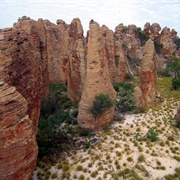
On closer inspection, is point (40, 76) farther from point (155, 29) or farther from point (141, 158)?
point (155, 29)

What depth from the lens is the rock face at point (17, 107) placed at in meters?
8.44

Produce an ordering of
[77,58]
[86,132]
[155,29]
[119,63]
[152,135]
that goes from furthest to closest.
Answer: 1. [155,29]
2. [119,63]
3. [77,58]
4. [86,132]
5. [152,135]

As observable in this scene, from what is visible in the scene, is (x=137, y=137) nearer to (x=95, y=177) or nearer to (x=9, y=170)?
(x=95, y=177)

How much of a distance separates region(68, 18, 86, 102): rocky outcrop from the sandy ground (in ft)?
19.4

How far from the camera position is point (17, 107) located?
28.9ft

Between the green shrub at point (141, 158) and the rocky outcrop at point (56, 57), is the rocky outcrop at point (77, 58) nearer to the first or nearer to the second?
the rocky outcrop at point (56, 57)

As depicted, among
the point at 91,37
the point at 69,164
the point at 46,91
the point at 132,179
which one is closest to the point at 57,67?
the point at 46,91

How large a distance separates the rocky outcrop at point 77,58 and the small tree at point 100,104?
4.67 metres

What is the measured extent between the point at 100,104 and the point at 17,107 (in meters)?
8.73

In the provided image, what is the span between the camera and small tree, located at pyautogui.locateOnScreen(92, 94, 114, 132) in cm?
1673

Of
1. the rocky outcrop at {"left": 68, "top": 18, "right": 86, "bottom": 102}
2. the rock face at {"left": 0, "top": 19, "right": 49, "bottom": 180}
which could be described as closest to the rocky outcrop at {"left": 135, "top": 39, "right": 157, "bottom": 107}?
the rocky outcrop at {"left": 68, "top": 18, "right": 86, "bottom": 102}

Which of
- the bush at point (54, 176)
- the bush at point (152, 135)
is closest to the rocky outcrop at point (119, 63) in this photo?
the bush at point (152, 135)

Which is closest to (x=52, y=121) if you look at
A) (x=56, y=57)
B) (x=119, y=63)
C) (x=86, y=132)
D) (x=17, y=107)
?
(x=86, y=132)

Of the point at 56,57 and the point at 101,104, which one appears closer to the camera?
the point at 101,104
